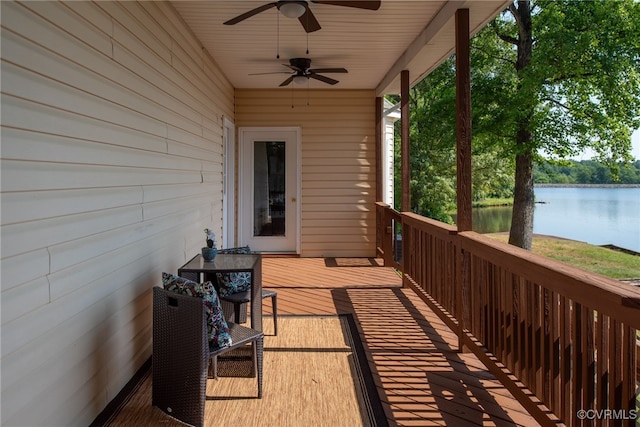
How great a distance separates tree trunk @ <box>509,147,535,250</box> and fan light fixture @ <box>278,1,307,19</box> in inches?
301

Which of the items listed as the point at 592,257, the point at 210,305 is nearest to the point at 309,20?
the point at 210,305

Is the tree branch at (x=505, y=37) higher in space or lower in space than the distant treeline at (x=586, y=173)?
higher

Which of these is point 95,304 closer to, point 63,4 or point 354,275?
point 63,4

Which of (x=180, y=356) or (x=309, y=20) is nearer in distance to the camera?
(x=180, y=356)

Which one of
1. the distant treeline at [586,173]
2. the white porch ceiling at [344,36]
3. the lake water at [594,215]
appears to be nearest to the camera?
the white porch ceiling at [344,36]

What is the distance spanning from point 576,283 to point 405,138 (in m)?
3.49

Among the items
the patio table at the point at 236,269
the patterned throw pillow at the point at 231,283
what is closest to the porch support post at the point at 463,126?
the patio table at the point at 236,269

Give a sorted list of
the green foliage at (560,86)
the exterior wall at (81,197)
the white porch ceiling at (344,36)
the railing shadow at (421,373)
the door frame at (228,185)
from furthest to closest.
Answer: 1. the green foliage at (560,86)
2. the door frame at (228,185)
3. the white porch ceiling at (344,36)
4. the railing shadow at (421,373)
5. the exterior wall at (81,197)

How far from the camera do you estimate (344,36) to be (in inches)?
170

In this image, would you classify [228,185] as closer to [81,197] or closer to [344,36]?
[344,36]

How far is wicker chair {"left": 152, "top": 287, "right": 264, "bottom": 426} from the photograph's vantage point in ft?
6.79

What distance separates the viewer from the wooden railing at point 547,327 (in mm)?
1489

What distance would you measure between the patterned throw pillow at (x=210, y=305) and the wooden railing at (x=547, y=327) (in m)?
1.57

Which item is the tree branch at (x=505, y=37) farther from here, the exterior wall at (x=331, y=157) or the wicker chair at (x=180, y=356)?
the wicker chair at (x=180, y=356)
